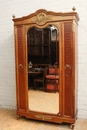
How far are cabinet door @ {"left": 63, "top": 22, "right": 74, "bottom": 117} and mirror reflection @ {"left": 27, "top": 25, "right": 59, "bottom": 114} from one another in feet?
0.37

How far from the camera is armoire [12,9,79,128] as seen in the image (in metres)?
2.08

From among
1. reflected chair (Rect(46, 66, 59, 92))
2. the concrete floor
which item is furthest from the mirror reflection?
the concrete floor

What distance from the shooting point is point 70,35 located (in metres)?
2.07

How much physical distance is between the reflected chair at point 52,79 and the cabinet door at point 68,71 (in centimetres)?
12

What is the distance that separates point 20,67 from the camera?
236 centimetres

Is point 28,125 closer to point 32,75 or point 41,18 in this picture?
point 32,75

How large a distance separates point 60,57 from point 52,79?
13.2 inches

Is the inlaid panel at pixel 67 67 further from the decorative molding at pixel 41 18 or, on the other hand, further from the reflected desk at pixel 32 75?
the reflected desk at pixel 32 75

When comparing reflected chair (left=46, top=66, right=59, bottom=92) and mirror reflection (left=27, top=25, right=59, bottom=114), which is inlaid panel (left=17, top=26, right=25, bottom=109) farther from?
reflected chair (left=46, top=66, right=59, bottom=92)

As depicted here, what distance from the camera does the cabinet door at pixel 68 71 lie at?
207 centimetres

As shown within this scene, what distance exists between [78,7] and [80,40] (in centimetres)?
50

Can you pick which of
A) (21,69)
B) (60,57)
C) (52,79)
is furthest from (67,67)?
(21,69)

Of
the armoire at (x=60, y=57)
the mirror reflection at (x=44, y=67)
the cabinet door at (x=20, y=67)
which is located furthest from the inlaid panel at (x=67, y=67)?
the cabinet door at (x=20, y=67)

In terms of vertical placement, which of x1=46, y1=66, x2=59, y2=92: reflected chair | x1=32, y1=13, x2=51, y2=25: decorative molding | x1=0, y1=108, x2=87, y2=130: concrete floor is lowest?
x1=0, y1=108, x2=87, y2=130: concrete floor
